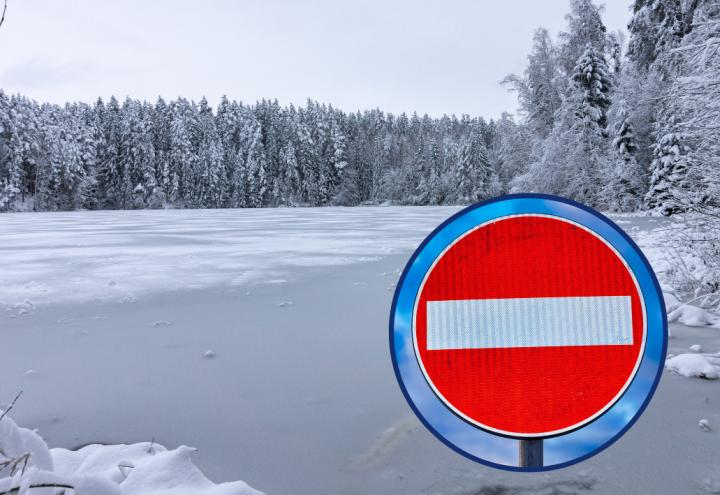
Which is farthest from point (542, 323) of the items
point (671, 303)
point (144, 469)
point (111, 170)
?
→ point (111, 170)

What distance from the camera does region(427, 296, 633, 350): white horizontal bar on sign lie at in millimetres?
879

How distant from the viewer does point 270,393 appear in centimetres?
250

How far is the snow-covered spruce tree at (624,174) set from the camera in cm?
2373

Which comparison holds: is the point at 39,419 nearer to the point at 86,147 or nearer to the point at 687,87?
the point at 687,87

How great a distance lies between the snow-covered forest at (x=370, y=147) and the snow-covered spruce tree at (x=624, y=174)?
0.21ft

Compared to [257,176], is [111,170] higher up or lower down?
higher up

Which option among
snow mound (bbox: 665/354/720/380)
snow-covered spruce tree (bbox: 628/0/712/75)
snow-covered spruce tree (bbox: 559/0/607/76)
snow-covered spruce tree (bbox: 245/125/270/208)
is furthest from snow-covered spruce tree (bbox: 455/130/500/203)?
snow mound (bbox: 665/354/720/380)

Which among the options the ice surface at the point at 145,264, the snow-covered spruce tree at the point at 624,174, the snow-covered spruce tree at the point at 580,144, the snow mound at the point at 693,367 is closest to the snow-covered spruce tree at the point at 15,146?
the ice surface at the point at 145,264

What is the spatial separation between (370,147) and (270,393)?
81.7 metres

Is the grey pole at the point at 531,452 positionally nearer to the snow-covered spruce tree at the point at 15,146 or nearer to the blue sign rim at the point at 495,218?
the blue sign rim at the point at 495,218

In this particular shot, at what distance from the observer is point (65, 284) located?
611 centimetres

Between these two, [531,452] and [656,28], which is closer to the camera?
[531,452]

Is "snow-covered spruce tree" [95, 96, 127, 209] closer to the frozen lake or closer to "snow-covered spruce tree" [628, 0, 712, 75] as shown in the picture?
"snow-covered spruce tree" [628, 0, 712, 75]

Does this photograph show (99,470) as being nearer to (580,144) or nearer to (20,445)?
(20,445)
